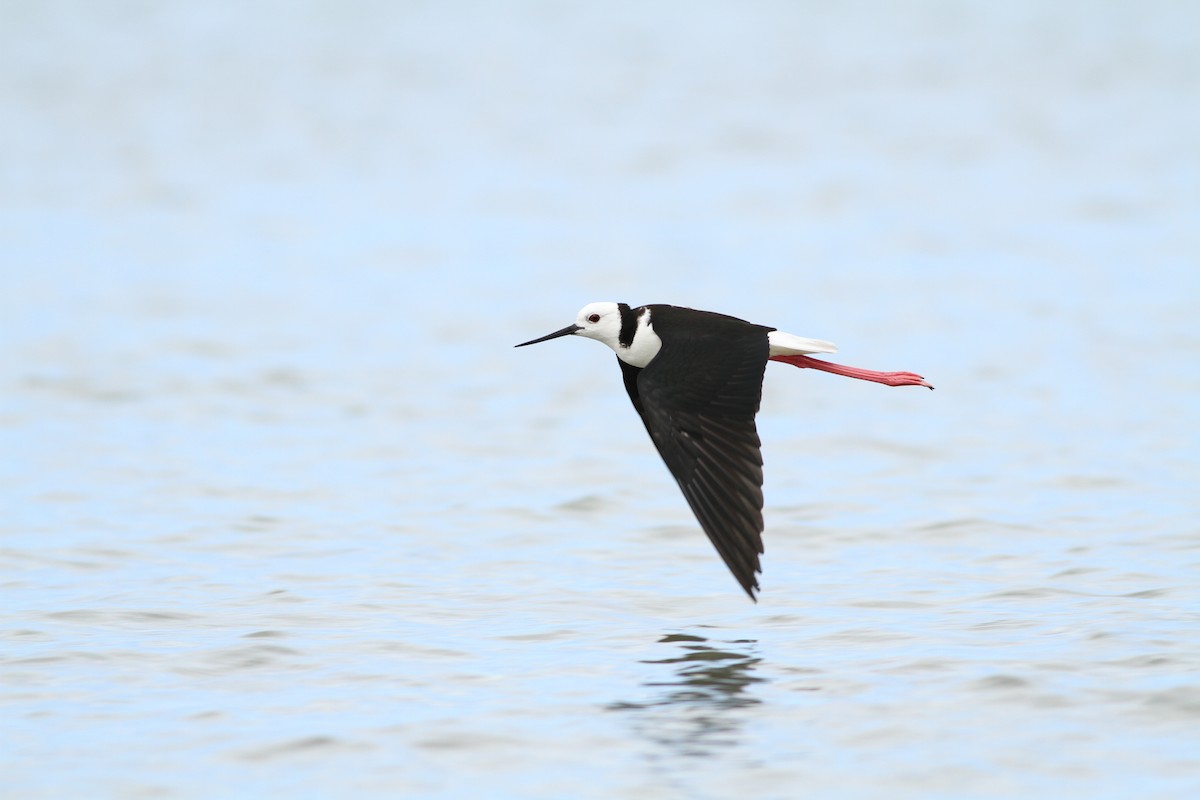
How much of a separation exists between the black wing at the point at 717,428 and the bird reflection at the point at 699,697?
13.7 inches

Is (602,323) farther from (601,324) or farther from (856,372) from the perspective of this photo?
(856,372)

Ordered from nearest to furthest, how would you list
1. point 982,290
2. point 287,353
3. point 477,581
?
point 477,581, point 287,353, point 982,290

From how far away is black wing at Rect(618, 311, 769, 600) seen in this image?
24.5ft

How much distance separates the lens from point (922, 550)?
391 inches

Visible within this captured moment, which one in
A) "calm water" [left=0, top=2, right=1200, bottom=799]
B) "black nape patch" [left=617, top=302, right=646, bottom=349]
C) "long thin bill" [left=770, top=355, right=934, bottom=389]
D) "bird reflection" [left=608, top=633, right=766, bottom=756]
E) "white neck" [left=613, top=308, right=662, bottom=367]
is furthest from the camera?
"long thin bill" [left=770, top=355, right=934, bottom=389]

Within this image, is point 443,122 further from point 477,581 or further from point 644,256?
point 477,581

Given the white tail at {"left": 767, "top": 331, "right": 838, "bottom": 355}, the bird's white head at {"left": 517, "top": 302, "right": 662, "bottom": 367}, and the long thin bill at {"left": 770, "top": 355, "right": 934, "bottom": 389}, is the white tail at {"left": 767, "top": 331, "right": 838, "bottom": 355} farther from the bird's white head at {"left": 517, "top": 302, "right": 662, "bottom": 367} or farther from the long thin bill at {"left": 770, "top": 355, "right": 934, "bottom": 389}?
the bird's white head at {"left": 517, "top": 302, "right": 662, "bottom": 367}

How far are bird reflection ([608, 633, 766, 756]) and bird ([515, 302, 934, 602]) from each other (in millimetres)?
351

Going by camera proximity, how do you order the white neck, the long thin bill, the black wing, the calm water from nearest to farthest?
the calm water, the black wing, the white neck, the long thin bill

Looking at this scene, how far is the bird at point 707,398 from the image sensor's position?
7.52 meters

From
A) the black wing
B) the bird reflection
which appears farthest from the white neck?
the bird reflection

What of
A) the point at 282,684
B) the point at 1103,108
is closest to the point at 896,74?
the point at 1103,108

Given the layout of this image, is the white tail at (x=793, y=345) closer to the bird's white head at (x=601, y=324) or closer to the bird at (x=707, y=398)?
the bird at (x=707, y=398)

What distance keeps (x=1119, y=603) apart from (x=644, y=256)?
1255 centimetres
